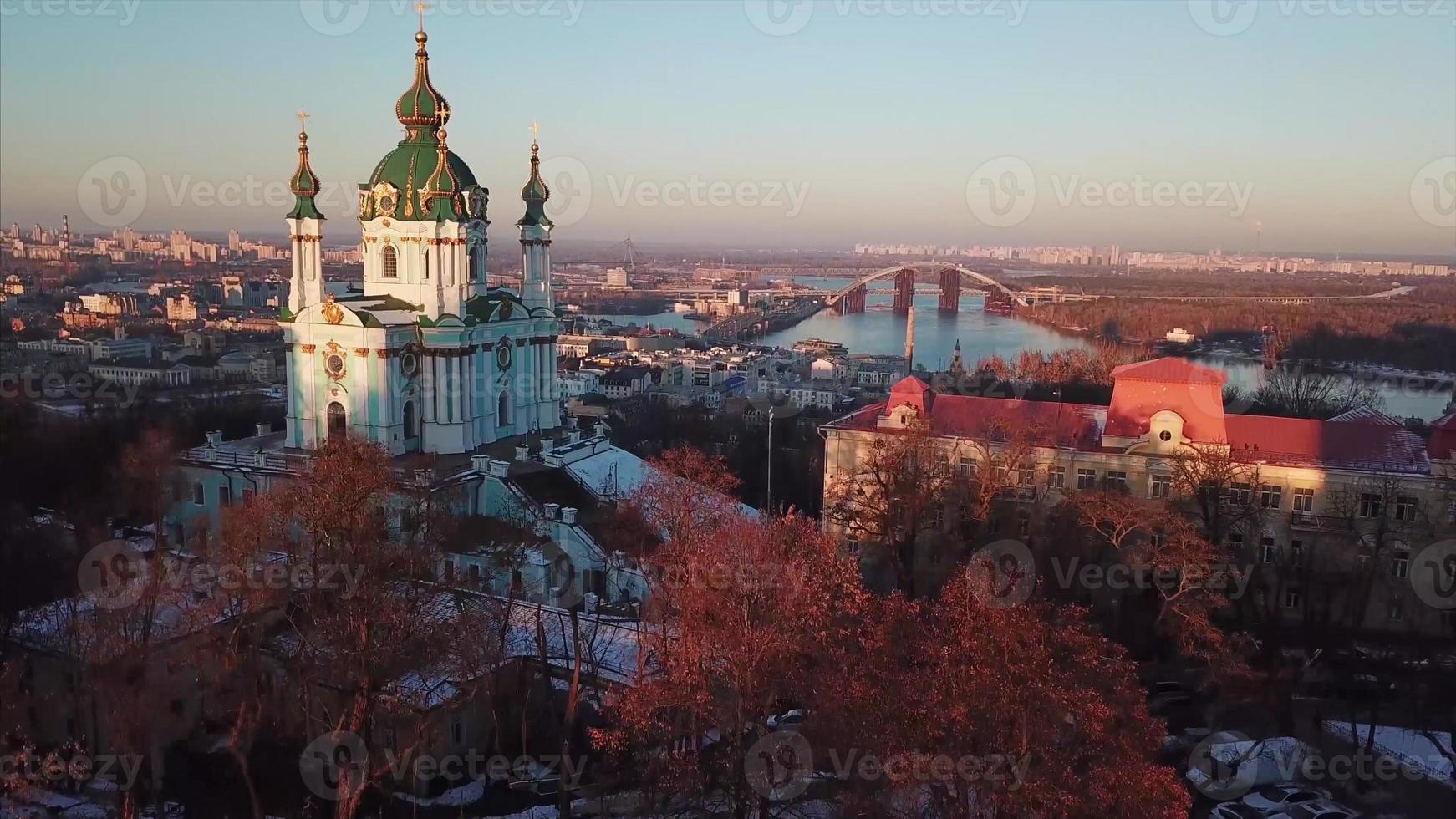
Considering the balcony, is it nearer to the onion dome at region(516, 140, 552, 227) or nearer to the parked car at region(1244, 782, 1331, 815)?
the parked car at region(1244, 782, 1331, 815)

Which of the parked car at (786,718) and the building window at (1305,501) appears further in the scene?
the building window at (1305,501)

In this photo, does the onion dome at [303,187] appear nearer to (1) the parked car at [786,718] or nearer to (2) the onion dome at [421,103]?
(2) the onion dome at [421,103]

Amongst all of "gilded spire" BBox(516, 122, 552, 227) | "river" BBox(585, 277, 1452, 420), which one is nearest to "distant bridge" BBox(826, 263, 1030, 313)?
"river" BBox(585, 277, 1452, 420)

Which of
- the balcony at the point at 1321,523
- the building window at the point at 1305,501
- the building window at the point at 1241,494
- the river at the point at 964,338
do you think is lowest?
the river at the point at 964,338

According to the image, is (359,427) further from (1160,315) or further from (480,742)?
(1160,315)

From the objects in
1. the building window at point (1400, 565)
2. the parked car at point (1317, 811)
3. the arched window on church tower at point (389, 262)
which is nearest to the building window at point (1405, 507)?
the building window at point (1400, 565)

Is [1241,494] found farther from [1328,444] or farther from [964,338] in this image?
[964,338]

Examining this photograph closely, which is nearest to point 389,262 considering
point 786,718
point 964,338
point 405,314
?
point 405,314
